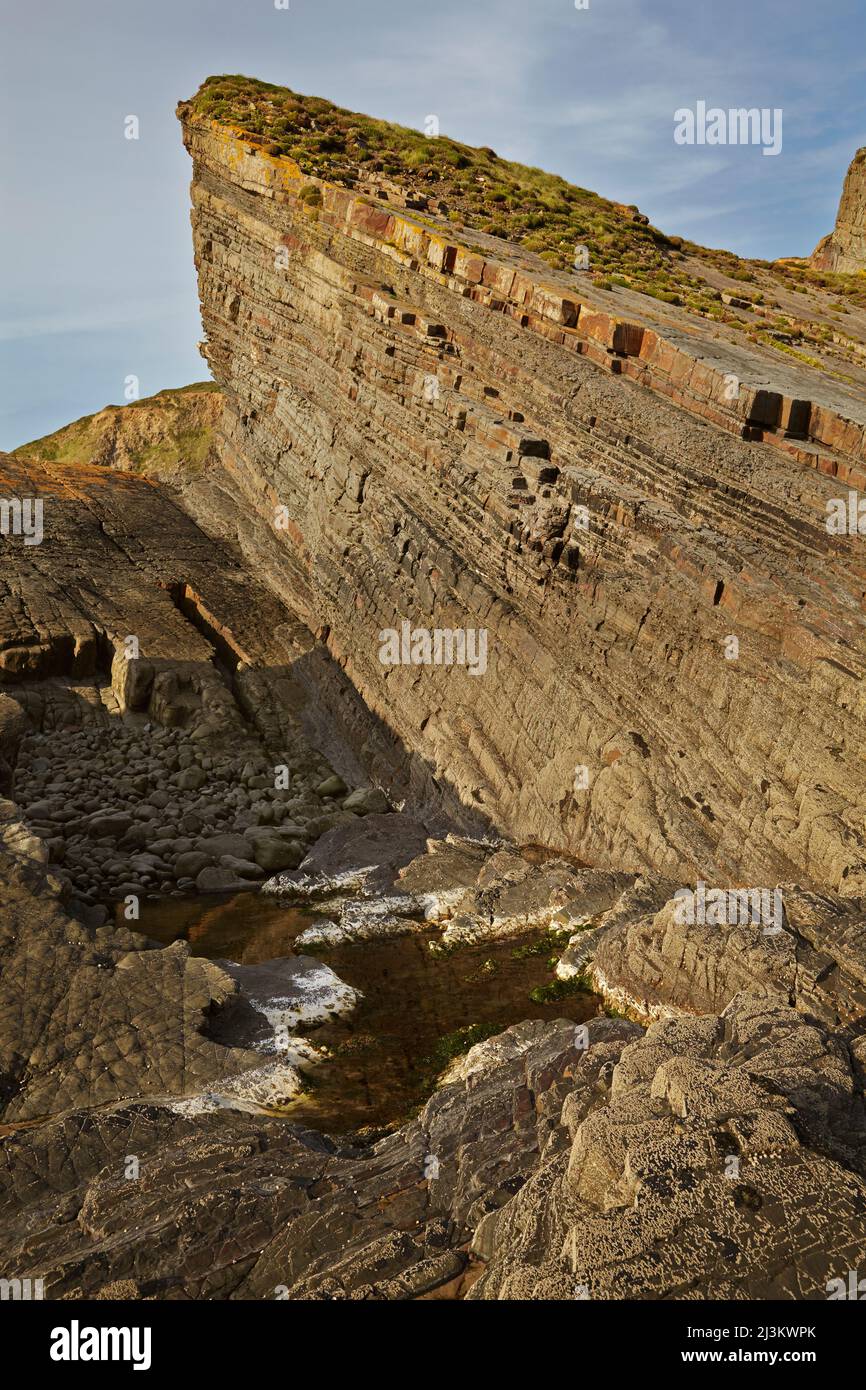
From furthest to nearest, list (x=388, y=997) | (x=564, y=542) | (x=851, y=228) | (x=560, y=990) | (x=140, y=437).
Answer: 1. (x=140, y=437)
2. (x=851, y=228)
3. (x=564, y=542)
4. (x=388, y=997)
5. (x=560, y=990)

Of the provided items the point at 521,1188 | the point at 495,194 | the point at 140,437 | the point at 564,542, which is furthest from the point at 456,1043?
the point at 140,437

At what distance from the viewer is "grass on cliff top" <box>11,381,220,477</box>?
52812mm

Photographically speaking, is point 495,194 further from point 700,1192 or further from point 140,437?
point 700,1192

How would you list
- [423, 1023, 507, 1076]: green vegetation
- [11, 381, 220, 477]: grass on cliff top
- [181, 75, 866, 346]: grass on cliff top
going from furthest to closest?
[11, 381, 220, 477]: grass on cliff top < [181, 75, 866, 346]: grass on cliff top < [423, 1023, 507, 1076]: green vegetation

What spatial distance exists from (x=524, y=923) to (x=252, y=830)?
8.30 metres

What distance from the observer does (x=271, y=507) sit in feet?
120

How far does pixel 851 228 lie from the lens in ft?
167

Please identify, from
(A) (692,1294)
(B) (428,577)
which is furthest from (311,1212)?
(B) (428,577)

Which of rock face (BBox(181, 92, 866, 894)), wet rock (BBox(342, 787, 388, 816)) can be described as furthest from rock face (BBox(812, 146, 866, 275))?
wet rock (BBox(342, 787, 388, 816))

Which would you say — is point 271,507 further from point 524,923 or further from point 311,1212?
point 311,1212

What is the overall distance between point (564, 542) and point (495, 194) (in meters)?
20.4

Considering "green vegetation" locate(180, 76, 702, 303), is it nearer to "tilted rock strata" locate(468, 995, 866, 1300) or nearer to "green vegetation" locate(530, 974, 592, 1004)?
"green vegetation" locate(530, 974, 592, 1004)

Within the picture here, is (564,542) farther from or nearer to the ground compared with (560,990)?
farther from the ground

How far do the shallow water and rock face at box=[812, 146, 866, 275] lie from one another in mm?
44644
